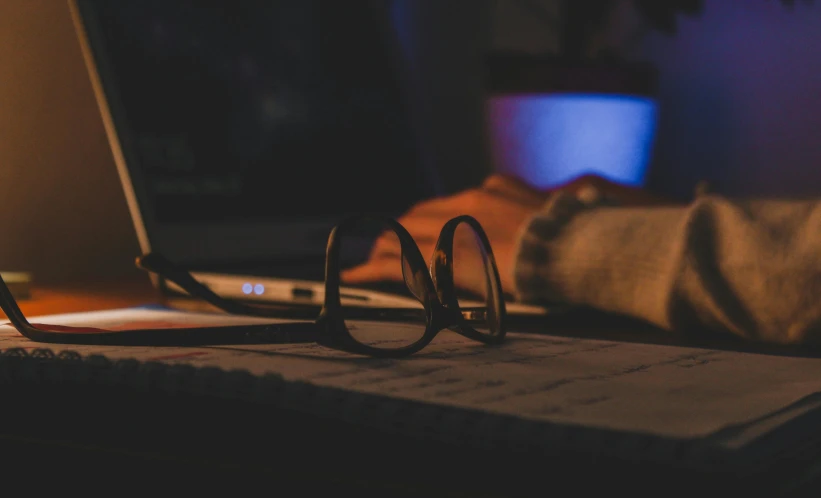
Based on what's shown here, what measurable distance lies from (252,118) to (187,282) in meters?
0.37

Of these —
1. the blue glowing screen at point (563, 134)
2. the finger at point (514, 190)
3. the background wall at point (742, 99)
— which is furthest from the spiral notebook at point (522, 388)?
the background wall at point (742, 99)

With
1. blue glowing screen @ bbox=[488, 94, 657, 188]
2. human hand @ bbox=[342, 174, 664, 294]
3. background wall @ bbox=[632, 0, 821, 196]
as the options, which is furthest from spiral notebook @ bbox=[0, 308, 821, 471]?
background wall @ bbox=[632, 0, 821, 196]

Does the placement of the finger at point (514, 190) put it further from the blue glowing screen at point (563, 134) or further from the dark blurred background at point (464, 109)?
the blue glowing screen at point (563, 134)

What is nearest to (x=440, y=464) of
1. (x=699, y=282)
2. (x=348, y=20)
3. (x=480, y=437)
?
(x=480, y=437)

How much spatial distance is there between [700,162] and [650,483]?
122 centimetres

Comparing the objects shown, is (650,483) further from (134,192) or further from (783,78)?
(783,78)

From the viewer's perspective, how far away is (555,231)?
0.60 m

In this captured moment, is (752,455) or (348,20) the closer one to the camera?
(752,455)

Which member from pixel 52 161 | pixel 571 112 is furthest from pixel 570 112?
pixel 52 161

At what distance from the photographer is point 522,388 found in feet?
0.90

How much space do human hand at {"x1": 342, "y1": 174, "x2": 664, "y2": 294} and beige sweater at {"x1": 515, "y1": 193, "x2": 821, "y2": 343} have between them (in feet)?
0.09

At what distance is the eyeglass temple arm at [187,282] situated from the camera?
0.51 m

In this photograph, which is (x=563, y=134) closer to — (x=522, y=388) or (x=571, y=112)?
(x=571, y=112)

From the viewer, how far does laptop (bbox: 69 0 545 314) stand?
0.73m
